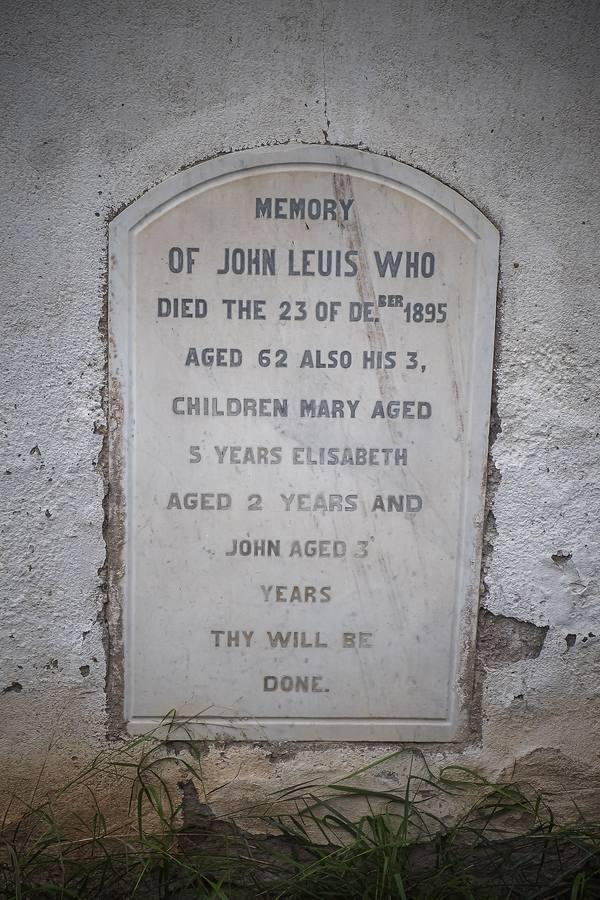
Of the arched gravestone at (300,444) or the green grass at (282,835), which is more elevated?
the arched gravestone at (300,444)

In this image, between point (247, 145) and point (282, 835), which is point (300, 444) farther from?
point (282, 835)

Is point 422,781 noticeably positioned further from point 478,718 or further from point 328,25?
point 328,25

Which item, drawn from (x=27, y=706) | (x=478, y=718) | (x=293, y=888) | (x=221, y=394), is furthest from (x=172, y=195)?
(x=293, y=888)

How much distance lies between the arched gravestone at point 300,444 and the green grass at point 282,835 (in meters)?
0.14

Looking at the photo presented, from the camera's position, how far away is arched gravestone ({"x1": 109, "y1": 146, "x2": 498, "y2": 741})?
1.59 m

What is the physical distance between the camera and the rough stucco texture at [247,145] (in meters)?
1.54

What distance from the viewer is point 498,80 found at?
5.12ft

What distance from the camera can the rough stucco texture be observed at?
1541 millimetres

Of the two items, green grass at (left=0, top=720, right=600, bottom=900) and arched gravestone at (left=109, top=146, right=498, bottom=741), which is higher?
arched gravestone at (left=109, top=146, right=498, bottom=741)

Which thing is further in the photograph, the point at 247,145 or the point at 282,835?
the point at 282,835

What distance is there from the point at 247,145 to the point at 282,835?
5.63 ft

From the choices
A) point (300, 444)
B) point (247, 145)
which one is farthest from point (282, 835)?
point (247, 145)

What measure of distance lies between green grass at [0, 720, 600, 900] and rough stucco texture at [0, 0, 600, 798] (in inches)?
3.6

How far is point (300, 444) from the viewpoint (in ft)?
5.40
